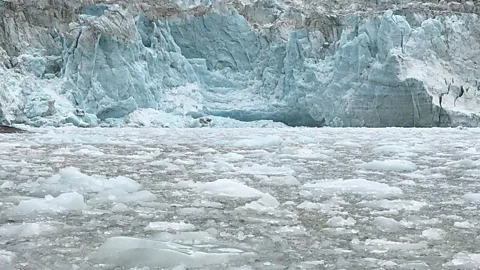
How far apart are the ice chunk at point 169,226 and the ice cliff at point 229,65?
12.0 m

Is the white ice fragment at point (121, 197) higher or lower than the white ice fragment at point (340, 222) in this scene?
lower

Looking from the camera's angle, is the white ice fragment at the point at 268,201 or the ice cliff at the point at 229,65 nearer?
the white ice fragment at the point at 268,201

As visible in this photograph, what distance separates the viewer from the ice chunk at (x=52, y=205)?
76.0 inches

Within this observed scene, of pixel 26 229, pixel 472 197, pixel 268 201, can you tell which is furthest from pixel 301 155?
pixel 26 229

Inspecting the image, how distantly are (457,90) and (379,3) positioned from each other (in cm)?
774

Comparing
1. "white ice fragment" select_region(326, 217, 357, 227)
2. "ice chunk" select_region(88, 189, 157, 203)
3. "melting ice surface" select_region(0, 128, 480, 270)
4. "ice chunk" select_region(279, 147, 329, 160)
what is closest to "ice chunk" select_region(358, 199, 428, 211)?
"melting ice surface" select_region(0, 128, 480, 270)

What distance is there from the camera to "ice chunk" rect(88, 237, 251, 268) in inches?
50.9

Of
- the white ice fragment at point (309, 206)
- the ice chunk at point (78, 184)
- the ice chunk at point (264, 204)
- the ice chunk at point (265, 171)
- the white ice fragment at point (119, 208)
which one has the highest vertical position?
the white ice fragment at point (309, 206)

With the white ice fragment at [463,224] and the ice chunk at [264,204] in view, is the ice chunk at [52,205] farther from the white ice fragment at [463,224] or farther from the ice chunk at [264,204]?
the white ice fragment at [463,224]

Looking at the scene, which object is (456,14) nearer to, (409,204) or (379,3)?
(379,3)

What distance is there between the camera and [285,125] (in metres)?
16.2

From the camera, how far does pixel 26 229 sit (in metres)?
1.61

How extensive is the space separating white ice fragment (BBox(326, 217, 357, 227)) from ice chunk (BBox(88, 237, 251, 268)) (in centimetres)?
47

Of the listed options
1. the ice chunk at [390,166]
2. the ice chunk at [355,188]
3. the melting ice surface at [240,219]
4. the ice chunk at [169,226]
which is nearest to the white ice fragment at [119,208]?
the melting ice surface at [240,219]
